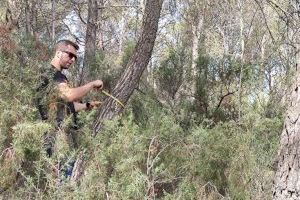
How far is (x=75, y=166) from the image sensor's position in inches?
139

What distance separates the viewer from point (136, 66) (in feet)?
13.8

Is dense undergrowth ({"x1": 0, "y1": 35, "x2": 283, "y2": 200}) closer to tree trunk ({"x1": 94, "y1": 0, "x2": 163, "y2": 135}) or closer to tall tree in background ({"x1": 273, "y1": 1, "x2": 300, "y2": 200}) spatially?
tree trunk ({"x1": 94, "y1": 0, "x2": 163, "y2": 135})

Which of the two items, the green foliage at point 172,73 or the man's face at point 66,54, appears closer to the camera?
the man's face at point 66,54

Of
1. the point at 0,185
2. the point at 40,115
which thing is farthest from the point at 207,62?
the point at 0,185

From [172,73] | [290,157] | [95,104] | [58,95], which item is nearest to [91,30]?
[172,73]

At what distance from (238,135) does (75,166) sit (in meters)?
1.30

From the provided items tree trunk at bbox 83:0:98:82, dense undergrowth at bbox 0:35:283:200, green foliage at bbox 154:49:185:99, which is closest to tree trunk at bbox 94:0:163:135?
dense undergrowth at bbox 0:35:283:200

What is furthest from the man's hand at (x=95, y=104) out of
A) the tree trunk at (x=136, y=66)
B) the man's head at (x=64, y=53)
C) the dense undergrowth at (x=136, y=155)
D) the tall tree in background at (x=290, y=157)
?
the tall tree in background at (x=290, y=157)

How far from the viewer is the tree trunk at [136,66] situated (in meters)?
4.12

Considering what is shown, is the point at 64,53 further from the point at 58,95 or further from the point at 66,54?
the point at 58,95

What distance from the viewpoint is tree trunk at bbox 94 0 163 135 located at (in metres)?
4.12

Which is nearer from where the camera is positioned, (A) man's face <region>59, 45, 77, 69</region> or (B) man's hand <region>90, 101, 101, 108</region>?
(A) man's face <region>59, 45, 77, 69</region>

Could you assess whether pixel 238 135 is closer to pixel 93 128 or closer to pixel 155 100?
pixel 93 128

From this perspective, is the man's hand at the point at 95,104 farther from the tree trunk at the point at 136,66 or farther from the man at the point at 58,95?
the man at the point at 58,95
